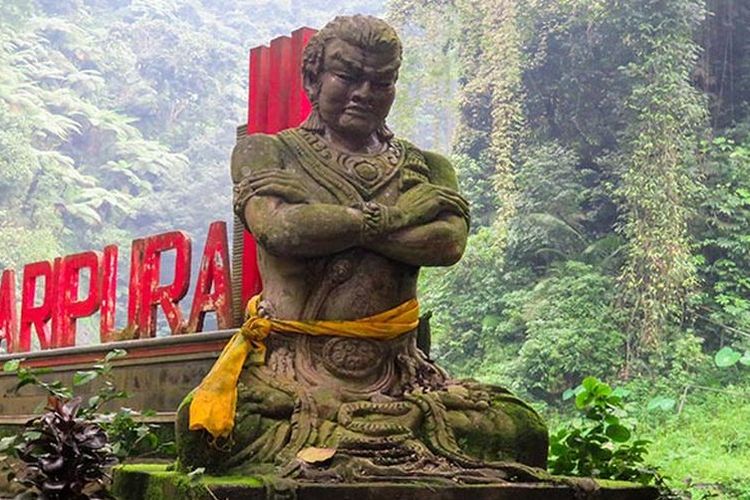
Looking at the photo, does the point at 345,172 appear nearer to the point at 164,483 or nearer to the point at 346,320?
the point at 346,320

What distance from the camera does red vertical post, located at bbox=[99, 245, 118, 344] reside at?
840 centimetres

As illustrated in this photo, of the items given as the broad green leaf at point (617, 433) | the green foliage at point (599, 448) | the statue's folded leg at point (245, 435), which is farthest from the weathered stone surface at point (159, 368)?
the statue's folded leg at point (245, 435)

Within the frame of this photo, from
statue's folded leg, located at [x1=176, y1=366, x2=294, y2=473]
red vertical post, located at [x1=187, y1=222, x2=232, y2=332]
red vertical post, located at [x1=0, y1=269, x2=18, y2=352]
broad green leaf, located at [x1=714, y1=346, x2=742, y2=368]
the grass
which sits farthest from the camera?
broad green leaf, located at [x1=714, y1=346, x2=742, y2=368]

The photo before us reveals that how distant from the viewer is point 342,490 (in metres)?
2.63

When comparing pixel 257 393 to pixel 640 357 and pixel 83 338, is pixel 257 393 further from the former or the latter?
pixel 83 338

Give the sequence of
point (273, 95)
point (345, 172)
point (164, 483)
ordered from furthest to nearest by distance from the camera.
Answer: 1. point (273, 95)
2. point (345, 172)
3. point (164, 483)

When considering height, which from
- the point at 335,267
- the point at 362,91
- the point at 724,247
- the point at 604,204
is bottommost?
the point at 335,267

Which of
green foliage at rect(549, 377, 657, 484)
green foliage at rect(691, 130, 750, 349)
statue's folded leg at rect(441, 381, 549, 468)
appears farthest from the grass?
statue's folded leg at rect(441, 381, 549, 468)

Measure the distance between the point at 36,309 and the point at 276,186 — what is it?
7137 millimetres

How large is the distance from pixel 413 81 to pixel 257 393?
44.3 ft

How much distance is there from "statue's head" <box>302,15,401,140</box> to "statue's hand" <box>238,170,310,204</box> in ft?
0.93

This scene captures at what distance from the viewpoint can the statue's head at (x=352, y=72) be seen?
3.28m

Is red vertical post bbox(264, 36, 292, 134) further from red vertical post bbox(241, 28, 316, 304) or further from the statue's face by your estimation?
the statue's face

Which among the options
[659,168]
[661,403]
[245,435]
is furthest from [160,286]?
[659,168]
